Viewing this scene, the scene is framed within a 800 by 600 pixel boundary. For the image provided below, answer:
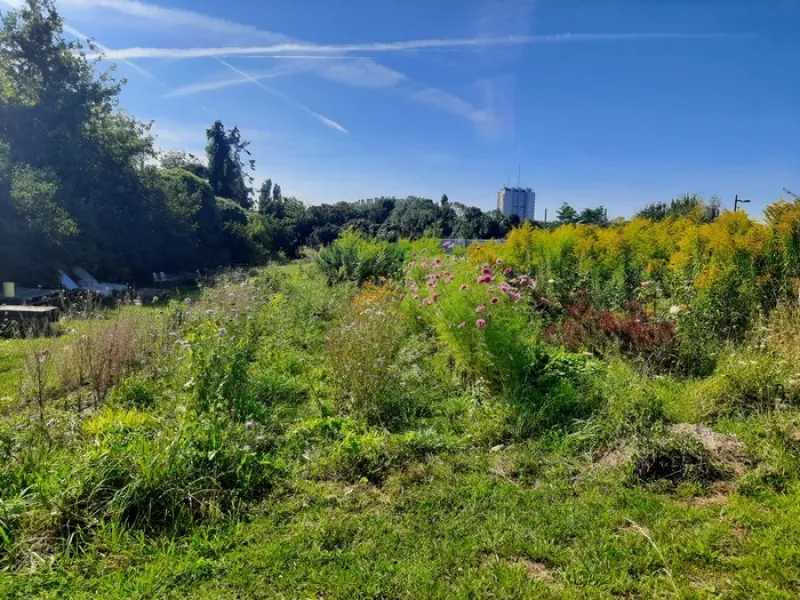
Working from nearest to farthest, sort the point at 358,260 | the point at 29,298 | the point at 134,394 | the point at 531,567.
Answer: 1. the point at 531,567
2. the point at 134,394
3. the point at 29,298
4. the point at 358,260

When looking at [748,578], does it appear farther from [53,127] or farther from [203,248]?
[203,248]

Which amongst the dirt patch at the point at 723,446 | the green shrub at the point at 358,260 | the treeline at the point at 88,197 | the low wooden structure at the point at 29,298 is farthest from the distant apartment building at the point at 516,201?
the dirt patch at the point at 723,446

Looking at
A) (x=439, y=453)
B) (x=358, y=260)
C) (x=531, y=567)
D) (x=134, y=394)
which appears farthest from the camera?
(x=358, y=260)

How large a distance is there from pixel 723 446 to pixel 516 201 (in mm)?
26709

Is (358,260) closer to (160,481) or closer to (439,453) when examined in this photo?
(439,453)

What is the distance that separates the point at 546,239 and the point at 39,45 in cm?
1702

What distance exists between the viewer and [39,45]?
1427cm

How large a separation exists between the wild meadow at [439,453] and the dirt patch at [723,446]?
2 cm

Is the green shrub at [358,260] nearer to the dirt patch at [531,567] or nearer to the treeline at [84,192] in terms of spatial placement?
the treeline at [84,192]

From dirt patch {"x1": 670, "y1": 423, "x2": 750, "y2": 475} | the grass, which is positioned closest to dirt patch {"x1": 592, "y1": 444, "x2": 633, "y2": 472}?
the grass

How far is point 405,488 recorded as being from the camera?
260 cm

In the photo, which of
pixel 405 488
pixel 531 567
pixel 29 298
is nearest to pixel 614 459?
pixel 531 567

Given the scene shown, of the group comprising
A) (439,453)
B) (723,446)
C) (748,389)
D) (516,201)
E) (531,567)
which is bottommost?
(531,567)

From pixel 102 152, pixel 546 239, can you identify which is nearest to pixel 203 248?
pixel 102 152
